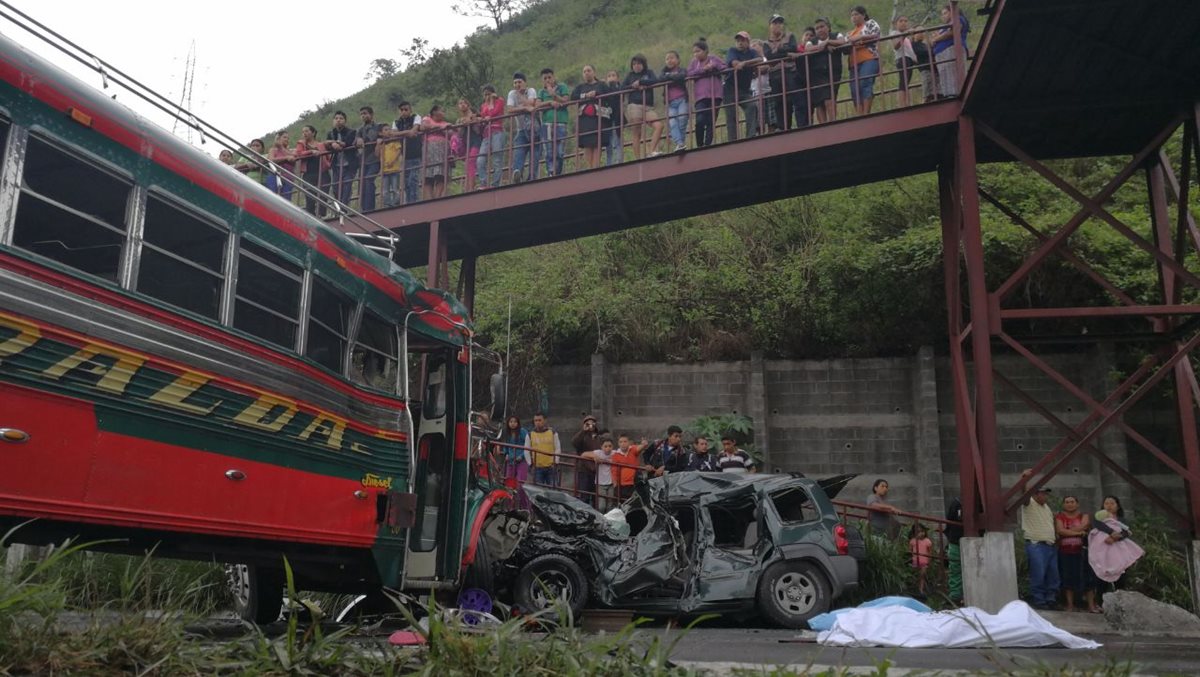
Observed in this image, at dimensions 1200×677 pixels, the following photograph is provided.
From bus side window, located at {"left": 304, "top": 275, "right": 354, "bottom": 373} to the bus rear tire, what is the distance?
2.73 metres

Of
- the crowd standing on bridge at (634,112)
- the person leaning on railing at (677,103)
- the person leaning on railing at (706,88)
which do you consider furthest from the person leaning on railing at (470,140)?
the person leaning on railing at (706,88)

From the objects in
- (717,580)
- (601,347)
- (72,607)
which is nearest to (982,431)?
(717,580)

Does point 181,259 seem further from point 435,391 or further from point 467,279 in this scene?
point 467,279

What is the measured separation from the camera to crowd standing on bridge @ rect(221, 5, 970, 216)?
42.7ft

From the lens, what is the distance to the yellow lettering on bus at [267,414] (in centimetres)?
668

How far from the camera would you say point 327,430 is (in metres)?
7.57

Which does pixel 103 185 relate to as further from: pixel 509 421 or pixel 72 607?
pixel 509 421

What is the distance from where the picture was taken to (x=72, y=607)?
14.2 feet

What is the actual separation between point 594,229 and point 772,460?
501cm

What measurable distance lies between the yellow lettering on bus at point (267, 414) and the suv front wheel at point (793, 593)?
5516 millimetres

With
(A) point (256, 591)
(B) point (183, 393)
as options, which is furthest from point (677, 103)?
(B) point (183, 393)

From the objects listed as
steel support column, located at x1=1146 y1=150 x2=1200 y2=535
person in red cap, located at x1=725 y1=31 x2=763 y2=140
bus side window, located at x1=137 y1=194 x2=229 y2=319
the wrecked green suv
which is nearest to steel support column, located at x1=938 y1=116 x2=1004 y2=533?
the wrecked green suv

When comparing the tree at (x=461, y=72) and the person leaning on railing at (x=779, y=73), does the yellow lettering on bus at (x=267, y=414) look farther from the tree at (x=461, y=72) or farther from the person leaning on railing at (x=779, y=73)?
the tree at (x=461, y=72)

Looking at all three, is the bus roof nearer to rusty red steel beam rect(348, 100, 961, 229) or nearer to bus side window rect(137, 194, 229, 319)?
bus side window rect(137, 194, 229, 319)
